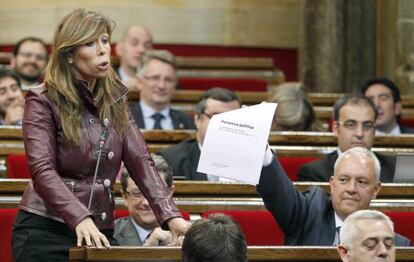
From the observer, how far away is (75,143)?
14.9 ft

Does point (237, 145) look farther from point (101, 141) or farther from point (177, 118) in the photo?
point (177, 118)

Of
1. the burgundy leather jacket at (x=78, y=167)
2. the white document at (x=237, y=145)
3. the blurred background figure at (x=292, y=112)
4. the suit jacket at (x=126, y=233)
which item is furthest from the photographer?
the blurred background figure at (x=292, y=112)

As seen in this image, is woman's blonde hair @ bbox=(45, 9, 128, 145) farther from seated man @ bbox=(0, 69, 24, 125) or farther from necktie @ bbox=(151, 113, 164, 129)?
necktie @ bbox=(151, 113, 164, 129)

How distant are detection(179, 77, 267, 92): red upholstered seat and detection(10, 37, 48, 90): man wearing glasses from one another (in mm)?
1551

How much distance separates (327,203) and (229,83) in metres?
4.71

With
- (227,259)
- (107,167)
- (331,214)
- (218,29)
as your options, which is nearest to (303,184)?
(331,214)

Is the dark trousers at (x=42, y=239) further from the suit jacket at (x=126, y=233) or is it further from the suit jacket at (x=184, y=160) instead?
the suit jacket at (x=184, y=160)

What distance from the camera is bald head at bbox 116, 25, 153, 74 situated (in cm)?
934

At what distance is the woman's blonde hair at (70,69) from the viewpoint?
4559mm

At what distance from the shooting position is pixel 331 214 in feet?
18.4

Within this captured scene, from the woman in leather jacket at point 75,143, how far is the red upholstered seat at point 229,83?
5.57m

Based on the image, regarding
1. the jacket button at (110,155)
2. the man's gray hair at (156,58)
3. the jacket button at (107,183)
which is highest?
the man's gray hair at (156,58)

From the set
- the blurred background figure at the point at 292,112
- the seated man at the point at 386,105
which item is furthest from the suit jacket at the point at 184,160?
the seated man at the point at 386,105

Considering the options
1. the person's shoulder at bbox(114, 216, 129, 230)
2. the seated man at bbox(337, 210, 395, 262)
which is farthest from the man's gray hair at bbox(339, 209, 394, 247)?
the person's shoulder at bbox(114, 216, 129, 230)
